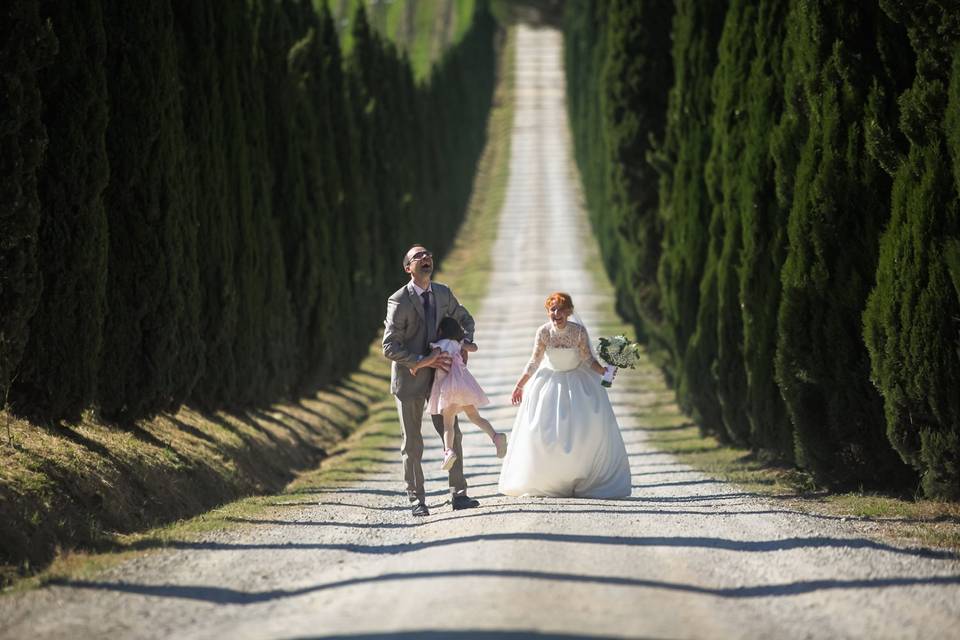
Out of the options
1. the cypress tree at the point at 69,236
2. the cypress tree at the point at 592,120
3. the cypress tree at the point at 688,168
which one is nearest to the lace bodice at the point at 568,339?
the cypress tree at the point at 69,236

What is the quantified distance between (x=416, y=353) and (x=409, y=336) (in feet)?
0.49

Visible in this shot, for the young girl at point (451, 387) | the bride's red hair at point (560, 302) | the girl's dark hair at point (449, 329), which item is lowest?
the young girl at point (451, 387)

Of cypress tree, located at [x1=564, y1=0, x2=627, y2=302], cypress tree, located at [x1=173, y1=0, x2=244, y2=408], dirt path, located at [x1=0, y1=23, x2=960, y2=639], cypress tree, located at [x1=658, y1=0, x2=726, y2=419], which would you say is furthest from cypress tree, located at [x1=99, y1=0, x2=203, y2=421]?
cypress tree, located at [x1=564, y1=0, x2=627, y2=302]

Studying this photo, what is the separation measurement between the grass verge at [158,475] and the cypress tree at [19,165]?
913mm

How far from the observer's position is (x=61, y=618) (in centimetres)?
707

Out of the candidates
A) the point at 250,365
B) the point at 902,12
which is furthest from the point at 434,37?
the point at 902,12

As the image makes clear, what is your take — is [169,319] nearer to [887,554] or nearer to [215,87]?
[215,87]

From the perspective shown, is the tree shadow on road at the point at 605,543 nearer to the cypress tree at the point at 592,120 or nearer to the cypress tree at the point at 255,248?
the cypress tree at the point at 255,248

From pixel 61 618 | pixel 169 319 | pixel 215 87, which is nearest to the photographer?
pixel 61 618

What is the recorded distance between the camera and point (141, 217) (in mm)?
13852

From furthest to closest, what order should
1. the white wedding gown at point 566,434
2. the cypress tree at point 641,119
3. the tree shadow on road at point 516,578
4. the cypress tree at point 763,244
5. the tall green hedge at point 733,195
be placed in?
the cypress tree at point 641,119 < the tall green hedge at point 733,195 < the cypress tree at point 763,244 < the white wedding gown at point 566,434 < the tree shadow on road at point 516,578

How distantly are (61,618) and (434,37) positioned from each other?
95.4m

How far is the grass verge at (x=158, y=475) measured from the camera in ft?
30.3

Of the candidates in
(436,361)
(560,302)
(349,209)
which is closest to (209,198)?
(560,302)
